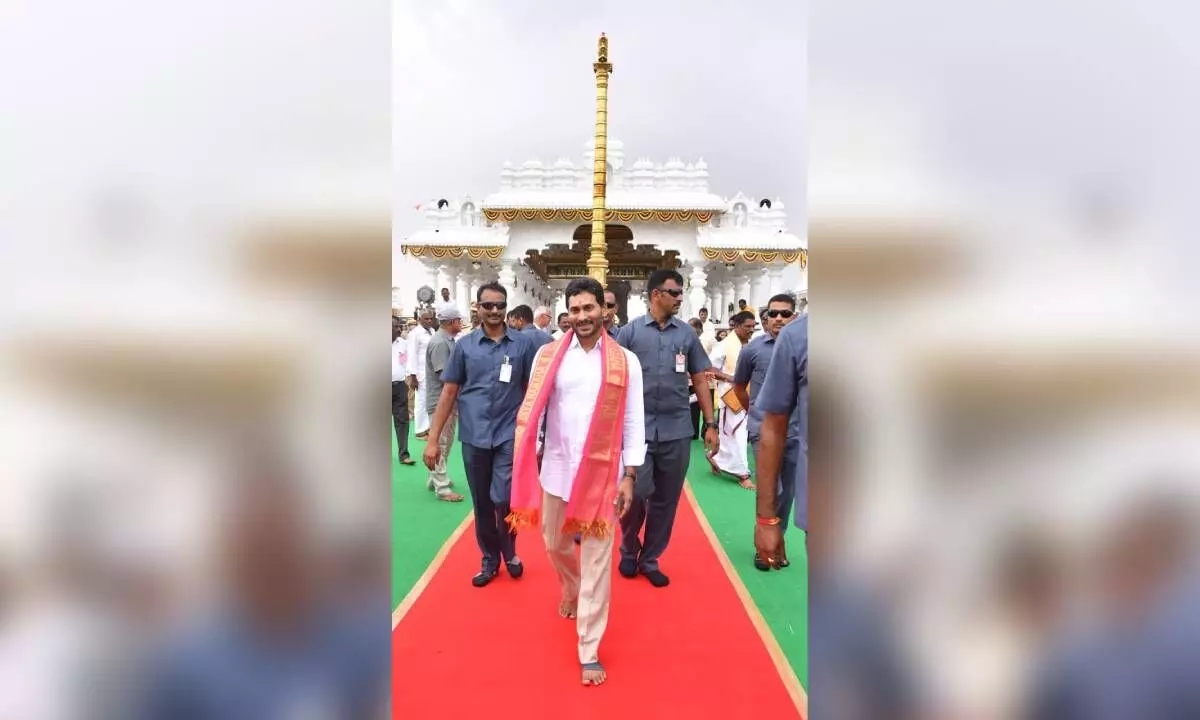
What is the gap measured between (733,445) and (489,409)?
10.3ft

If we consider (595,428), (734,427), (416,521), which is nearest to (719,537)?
(734,427)

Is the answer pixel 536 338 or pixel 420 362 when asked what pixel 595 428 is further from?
pixel 420 362

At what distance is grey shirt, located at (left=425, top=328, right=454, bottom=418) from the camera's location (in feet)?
16.2

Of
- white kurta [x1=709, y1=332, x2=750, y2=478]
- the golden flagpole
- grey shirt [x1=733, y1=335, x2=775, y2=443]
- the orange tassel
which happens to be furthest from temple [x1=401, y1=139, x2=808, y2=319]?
the orange tassel

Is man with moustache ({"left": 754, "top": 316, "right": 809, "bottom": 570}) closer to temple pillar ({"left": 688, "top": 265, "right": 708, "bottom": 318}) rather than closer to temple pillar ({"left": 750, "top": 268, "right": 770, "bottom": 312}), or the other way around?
temple pillar ({"left": 688, "top": 265, "right": 708, "bottom": 318})

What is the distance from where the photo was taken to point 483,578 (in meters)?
3.33

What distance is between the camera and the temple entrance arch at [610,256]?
2042cm

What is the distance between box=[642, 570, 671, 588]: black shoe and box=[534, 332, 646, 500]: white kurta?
104 cm
